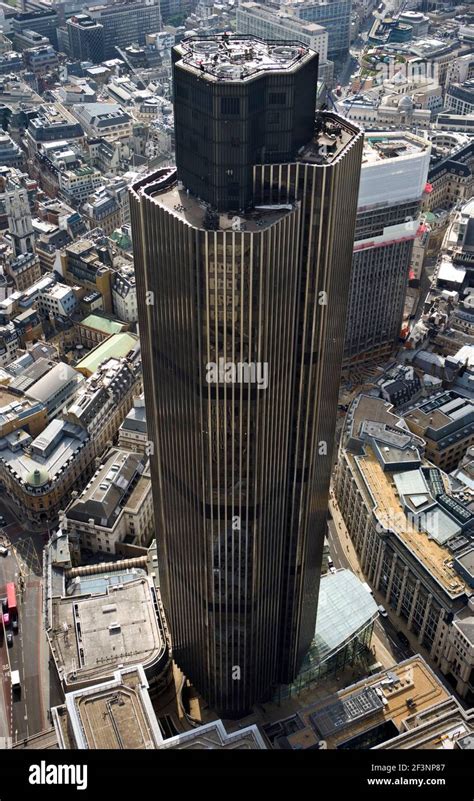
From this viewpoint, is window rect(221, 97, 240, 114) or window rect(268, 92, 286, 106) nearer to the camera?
window rect(221, 97, 240, 114)

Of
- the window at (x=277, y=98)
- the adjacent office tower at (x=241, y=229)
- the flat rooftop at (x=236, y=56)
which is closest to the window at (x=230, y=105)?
the adjacent office tower at (x=241, y=229)

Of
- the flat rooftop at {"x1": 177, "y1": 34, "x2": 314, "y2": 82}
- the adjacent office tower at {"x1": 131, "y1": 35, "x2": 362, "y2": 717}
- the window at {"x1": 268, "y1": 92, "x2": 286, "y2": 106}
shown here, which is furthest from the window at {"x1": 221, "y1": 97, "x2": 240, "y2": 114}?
the window at {"x1": 268, "y1": 92, "x2": 286, "y2": 106}

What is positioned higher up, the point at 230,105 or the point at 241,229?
the point at 230,105

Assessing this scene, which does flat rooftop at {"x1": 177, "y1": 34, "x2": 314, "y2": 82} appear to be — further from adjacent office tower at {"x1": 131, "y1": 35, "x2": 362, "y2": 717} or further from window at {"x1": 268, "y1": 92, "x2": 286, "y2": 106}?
window at {"x1": 268, "y1": 92, "x2": 286, "y2": 106}

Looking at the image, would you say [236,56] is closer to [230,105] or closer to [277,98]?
[277,98]

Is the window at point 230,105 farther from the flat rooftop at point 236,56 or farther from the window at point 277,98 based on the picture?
the window at point 277,98

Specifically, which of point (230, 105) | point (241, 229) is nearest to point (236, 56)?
point (230, 105)

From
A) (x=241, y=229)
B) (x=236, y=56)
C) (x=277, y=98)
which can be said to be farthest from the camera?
(x=236, y=56)

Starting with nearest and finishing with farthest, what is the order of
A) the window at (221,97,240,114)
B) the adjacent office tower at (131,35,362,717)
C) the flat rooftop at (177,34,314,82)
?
the window at (221,97,240,114) → the adjacent office tower at (131,35,362,717) → the flat rooftop at (177,34,314,82)
